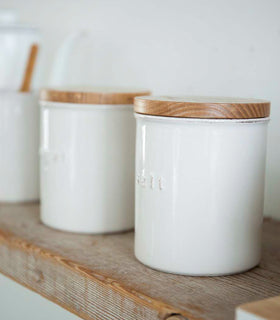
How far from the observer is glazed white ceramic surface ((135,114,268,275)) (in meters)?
0.52

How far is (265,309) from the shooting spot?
1.32 ft

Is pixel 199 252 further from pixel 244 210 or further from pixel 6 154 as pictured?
pixel 6 154

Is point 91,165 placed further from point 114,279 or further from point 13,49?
point 13,49

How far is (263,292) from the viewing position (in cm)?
51

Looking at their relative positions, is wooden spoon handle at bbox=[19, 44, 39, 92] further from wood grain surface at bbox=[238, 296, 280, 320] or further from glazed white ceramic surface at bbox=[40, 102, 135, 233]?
wood grain surface at bbox=[238, 296, 280, 320]

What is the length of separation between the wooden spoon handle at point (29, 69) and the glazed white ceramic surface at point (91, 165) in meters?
0.18

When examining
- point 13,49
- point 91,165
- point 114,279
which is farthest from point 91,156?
point 13,49

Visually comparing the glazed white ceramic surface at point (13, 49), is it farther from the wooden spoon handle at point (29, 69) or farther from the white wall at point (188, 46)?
the white wall at point (188, 46)

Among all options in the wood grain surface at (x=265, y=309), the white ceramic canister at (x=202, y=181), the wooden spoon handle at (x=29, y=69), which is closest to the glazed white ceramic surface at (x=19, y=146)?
the wooden spoon handle at (x=29, y=69)

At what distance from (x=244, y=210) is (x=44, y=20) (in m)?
0.71

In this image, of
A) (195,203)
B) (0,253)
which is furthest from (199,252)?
(0,253)

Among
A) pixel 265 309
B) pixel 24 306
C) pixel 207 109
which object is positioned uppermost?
pixel 207 109

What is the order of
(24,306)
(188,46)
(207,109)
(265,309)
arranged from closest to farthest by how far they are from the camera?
(265,309)
(207,109)
(24,306)
(188,46)

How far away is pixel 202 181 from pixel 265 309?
15cm
